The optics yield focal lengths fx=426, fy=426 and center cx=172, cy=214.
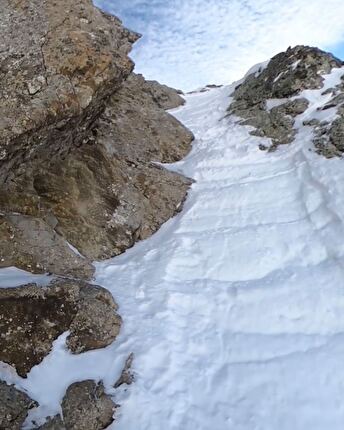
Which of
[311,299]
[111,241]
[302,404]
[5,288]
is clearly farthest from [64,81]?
[302,404]

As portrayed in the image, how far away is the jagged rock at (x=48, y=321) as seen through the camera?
242 inches

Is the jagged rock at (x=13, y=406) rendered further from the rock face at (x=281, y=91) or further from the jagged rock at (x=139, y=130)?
the rock face at (x=281, y=91)

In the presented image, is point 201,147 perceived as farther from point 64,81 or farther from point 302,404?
point 302,404

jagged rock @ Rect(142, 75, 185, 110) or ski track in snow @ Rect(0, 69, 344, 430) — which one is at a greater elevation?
ski track in snow @ Rect(0, 69, 344, 430)

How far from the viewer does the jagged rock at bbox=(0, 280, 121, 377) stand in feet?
20.2

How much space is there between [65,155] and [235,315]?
573 cm

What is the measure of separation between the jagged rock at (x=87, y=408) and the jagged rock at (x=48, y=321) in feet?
2.49

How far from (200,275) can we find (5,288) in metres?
3.63

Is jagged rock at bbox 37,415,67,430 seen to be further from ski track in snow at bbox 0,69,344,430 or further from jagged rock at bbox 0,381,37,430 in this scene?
jagged rock at bbox 0,381,37,430

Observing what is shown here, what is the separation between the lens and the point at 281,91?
16250 millimetres

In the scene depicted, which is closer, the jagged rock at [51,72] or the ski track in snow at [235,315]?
the ski track in snow at [235,315]

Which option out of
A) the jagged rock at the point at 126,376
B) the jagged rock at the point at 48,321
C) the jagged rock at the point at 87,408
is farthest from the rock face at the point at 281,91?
the jagged rock at the point at 87,408

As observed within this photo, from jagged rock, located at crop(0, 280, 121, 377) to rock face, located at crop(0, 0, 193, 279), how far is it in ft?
3.06

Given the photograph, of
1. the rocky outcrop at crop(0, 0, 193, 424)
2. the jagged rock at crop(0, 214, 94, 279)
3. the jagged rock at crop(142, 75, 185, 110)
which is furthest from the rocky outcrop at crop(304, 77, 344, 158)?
the jagged rock at crop(142, 75, 185, 110)
